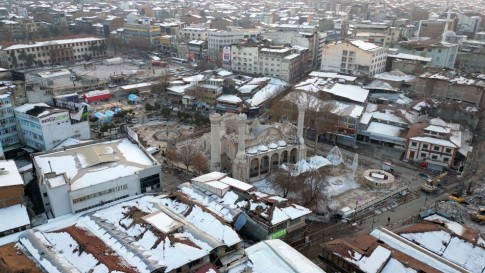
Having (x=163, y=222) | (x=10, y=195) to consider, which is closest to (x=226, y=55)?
(x=10, y=195)

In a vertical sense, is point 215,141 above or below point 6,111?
below

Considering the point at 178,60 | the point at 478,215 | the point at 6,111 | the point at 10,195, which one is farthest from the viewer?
the point at 178,60

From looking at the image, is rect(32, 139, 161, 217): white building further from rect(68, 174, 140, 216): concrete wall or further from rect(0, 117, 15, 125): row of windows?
rect(0, 117, 15, 125): row of windows

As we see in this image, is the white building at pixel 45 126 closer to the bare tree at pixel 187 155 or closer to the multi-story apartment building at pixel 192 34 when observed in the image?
the bare tree at pixel 187 155

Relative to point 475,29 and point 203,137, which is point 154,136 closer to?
point 203,137

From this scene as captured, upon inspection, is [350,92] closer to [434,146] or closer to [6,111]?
[434,146]

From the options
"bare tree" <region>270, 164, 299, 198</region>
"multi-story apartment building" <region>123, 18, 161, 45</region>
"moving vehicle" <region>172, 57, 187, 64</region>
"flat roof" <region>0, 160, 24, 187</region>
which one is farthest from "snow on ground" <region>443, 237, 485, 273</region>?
"multi-story apartment building" <region>123, 18, 161, 45</region>
